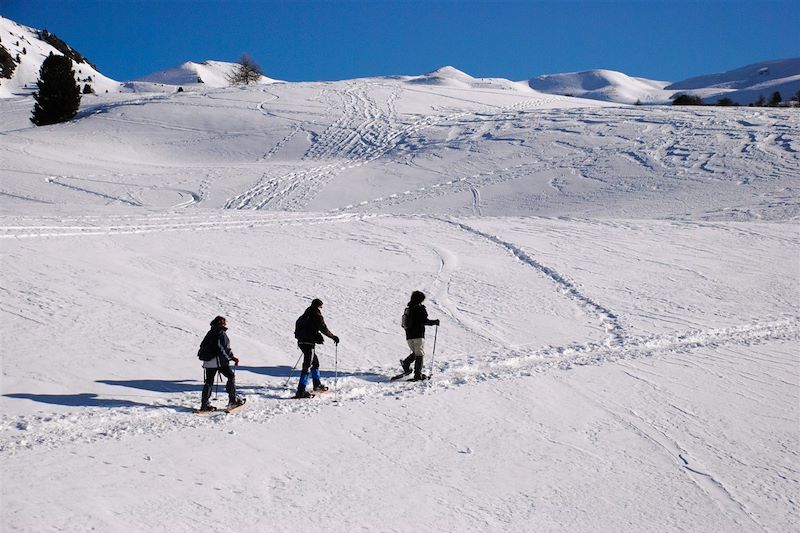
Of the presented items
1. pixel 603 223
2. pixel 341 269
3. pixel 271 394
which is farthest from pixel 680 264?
pixel 271 394

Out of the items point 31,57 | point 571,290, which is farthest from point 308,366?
point 31,57

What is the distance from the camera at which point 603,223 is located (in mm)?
23250

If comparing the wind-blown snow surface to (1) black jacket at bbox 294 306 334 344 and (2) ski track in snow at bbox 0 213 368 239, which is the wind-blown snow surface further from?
(1) black jacket at bbox 294 306 334 344

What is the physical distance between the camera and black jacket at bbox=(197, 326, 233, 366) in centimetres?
862

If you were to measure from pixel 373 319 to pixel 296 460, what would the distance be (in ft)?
19.4

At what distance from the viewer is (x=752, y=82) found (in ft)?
496

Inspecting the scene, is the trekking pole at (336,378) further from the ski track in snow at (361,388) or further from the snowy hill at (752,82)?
the snowy hill at (752,82)

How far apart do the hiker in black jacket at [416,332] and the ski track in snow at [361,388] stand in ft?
1.07

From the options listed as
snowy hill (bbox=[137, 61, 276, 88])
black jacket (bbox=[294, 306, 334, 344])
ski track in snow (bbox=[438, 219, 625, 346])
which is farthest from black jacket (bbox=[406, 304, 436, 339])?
snowy hill (bbox=[137, 61, 276, 88])

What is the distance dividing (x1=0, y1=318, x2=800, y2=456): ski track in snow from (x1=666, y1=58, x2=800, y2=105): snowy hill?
352 feet

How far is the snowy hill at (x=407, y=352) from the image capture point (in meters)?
6.61

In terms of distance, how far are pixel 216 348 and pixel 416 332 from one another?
9.89ft

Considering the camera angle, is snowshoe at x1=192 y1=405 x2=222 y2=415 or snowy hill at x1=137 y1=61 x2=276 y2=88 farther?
snowy hill at x1=137 y1=61 x2=276 y2=88

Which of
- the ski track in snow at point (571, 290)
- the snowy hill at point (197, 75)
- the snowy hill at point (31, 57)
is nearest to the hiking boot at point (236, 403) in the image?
the ski track in snow at point (571, 290)
